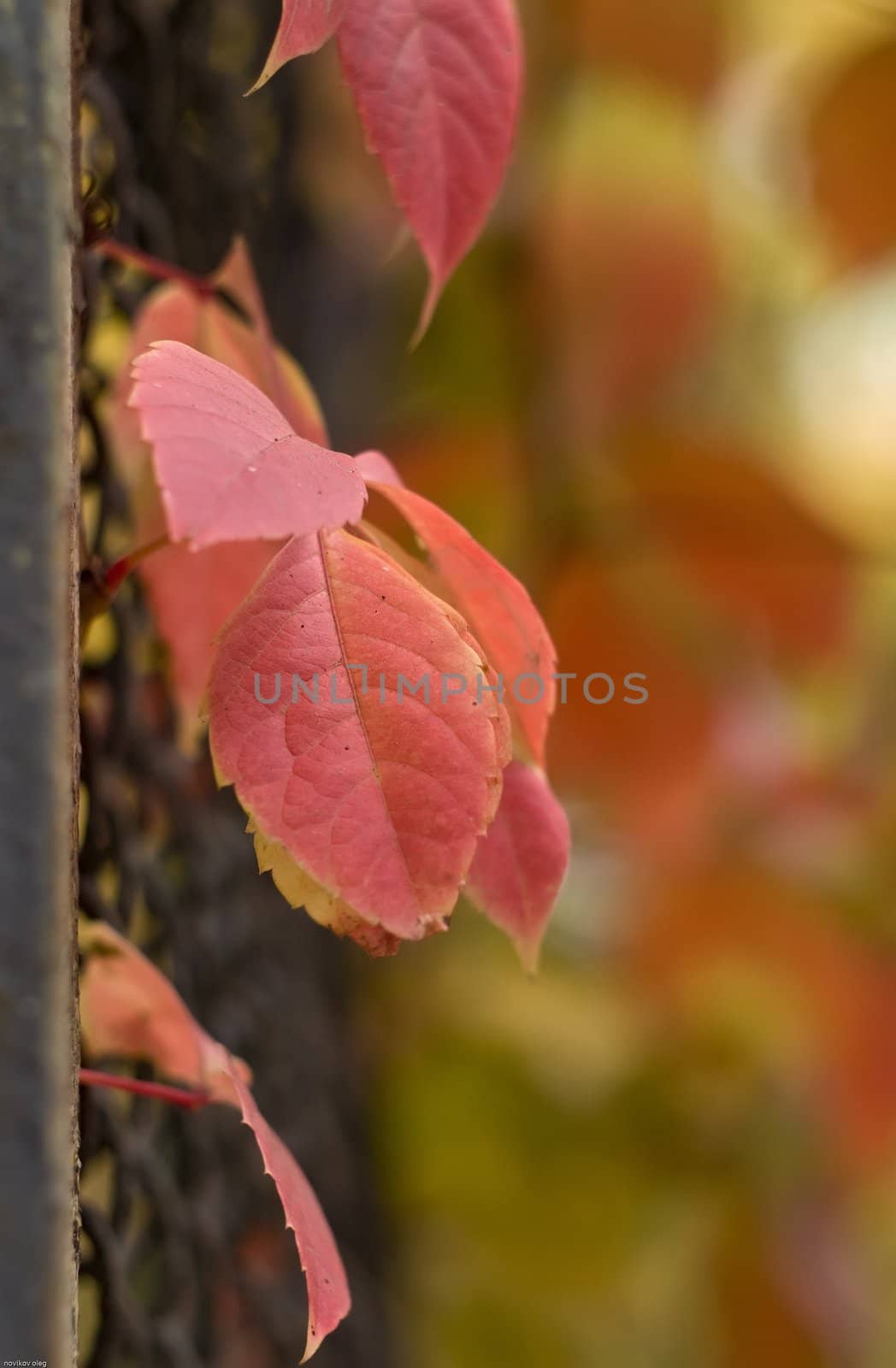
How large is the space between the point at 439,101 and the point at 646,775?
77 cm

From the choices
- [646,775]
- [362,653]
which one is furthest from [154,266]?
[646,775]

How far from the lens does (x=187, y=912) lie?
518 mm

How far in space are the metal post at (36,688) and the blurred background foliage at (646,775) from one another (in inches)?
29.8

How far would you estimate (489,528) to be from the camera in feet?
3.30

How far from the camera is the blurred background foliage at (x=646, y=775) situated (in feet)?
3.17

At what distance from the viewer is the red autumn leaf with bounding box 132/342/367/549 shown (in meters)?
0.17

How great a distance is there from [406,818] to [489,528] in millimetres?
801

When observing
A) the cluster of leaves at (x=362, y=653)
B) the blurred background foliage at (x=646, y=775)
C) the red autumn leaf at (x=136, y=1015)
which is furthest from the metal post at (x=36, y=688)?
the blurred background foliage at (x=646, y=775)

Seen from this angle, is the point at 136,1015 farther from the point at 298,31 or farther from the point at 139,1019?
the point at 298,31

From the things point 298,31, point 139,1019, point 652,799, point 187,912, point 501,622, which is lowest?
point 652,799

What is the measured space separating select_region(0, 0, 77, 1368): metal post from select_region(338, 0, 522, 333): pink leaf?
0.08m

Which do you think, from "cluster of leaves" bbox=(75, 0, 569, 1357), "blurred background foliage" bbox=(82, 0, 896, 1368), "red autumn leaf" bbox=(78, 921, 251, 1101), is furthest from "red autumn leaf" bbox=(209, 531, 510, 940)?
"blurred background foliage" bbox=(82, 0, 896, 1368)

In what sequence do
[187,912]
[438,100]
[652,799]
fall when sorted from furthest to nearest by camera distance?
[652,799], [187,912], [438,100]

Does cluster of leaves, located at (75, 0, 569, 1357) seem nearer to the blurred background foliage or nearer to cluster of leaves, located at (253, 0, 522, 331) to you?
cluster of leaves, located at (253, 0, 522, 331)
